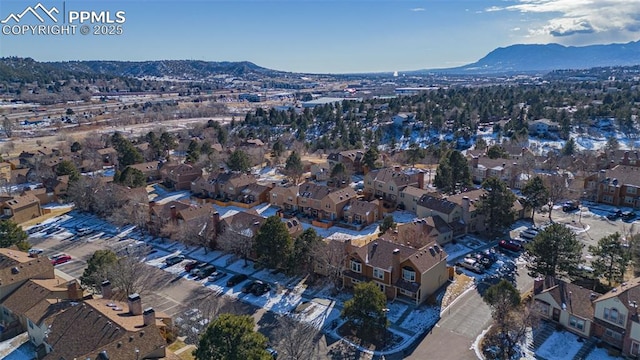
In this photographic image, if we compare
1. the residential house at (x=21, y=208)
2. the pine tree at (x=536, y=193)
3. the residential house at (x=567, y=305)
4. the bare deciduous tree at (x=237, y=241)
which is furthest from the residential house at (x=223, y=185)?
the residential house at (x=567, y=305)

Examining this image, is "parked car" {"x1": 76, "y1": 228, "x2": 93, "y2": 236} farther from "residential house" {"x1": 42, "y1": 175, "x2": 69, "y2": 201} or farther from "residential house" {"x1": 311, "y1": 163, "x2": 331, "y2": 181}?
"residential house" {"x1": 311, "y1": 163, "x2": 331, "y2": 181}

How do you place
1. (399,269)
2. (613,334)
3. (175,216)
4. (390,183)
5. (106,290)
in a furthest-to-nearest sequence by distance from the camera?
1. (390,183)
2. (175,216)
3. (399,269)
4. (106,290)
5. (613,334)

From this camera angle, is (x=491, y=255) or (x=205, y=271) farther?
(x=491, y=255)

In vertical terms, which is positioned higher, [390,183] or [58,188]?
[390,183]

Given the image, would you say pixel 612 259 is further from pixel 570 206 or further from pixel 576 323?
pixel 570 206

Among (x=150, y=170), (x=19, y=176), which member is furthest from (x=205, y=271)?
(x=19, y=176)

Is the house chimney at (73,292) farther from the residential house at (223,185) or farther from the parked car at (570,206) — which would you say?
the parked car at (570,206)

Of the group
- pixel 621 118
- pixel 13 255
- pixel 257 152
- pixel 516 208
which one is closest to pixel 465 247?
pixel 516 208
